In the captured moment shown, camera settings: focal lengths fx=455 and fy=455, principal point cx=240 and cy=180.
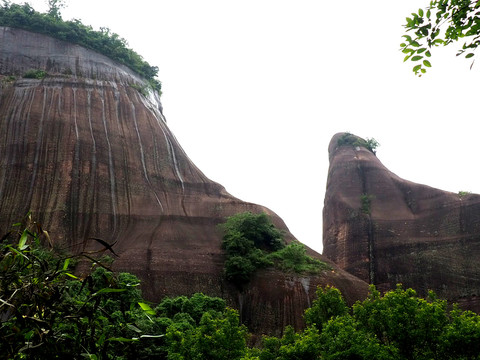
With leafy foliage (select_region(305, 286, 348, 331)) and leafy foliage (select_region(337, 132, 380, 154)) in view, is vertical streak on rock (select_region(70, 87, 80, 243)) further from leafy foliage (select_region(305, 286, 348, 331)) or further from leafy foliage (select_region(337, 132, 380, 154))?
leafy foliage (select_region(337, 132, 380, 154))

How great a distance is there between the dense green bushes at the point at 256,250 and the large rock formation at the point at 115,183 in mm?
638

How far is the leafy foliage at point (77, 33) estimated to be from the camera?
109ft

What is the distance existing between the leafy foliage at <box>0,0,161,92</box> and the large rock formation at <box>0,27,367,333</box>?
2.54 ft

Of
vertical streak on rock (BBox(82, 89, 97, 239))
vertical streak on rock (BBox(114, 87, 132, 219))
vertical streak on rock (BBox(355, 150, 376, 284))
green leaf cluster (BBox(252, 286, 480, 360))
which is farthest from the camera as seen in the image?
vertical streak on rock (BBox(355, 150, 376, 284))

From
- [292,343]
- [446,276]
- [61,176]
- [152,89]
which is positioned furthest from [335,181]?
[292,343]

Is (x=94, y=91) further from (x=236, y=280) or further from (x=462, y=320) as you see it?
(x=462, y=320)

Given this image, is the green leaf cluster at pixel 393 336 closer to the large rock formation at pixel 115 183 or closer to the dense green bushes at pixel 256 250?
the large rock formation at pixel 115 183

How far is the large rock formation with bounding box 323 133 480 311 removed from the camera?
28906mm

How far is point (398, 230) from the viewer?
33.8m

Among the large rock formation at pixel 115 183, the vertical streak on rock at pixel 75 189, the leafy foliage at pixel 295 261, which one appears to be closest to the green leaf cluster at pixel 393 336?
the large rock formation at pixel 115 183

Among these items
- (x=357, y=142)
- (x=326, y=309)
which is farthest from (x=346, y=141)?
(x=326, y=309)

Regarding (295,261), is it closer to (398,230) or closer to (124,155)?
(124,155)

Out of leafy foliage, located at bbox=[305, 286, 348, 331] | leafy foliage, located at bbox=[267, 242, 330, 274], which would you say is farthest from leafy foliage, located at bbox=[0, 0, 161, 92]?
leafy foliage, located at bbox=[305, 286, 348, 331]

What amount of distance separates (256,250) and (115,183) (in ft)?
29.6
